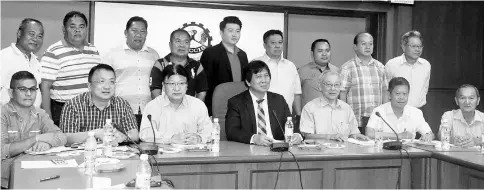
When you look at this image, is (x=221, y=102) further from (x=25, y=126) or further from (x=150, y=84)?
(x=25, y=126)

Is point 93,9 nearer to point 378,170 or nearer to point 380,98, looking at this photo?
point 380,98

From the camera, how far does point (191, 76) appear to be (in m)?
4.09

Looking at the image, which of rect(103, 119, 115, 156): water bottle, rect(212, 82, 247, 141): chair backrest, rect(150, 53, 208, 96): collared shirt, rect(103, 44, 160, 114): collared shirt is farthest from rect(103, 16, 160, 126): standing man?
rect(103, 119, 115, 156): water bottle

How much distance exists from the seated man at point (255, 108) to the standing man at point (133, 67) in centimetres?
81

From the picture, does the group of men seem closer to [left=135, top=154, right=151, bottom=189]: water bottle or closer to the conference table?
the conference table

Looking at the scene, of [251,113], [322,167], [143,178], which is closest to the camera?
[143,178]

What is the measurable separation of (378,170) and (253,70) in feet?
3.37

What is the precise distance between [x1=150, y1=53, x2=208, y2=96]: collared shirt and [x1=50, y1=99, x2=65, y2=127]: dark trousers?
662 mm

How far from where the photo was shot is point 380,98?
14.6ft

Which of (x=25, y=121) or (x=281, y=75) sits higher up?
(x=281, y=75)

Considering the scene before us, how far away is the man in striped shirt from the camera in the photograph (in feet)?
12.5

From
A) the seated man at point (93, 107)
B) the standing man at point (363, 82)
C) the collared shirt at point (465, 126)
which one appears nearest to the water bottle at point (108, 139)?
the seated man at point (93, 107)

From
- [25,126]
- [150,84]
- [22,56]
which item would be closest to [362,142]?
[150,84]

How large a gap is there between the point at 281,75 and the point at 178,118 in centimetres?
120
